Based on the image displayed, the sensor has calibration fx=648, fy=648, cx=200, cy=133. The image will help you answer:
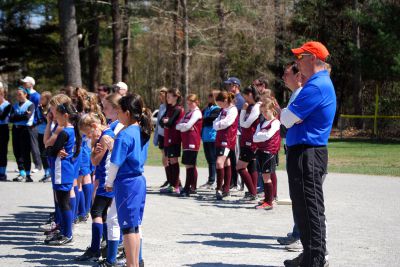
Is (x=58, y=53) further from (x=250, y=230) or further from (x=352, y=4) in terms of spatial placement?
(x=250, y=230)

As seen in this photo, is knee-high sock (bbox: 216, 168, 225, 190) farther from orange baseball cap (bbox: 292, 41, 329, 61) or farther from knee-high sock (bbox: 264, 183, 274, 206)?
orange baseball cap (bbox: 292, 41, 329, 61)

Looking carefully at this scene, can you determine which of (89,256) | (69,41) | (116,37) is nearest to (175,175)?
(89,256)


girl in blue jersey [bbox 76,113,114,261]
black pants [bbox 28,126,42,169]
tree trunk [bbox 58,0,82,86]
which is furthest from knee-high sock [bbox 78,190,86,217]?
tree trunk [bbox 58,0,82,86]

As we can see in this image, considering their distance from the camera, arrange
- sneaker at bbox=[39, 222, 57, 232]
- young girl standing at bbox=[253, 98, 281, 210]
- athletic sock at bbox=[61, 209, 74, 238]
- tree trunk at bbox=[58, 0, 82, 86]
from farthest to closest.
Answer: tree trunk at bbox=[58, 0, 82, 86]
young girl standing at bbox=[253, 98, 281, 210]
sneaker at bbox=[39, 222, 57, 232]
athletic sock at bbox=[61, 209, 74, 238]

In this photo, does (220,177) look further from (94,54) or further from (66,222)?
(94,54)

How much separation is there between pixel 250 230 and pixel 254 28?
35237 millimetres

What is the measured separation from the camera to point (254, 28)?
1695 inches

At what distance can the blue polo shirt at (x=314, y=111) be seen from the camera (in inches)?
240

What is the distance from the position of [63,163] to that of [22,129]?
24.7 ft

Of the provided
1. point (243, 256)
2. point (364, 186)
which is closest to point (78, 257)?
point (243, 256)

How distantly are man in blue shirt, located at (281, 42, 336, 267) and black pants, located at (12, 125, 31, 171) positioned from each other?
989cm

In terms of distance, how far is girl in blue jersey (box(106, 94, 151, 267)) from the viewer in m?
5.94

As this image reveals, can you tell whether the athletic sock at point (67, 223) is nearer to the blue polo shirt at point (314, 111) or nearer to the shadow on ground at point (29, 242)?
the shadow on ground at point (29, 242)

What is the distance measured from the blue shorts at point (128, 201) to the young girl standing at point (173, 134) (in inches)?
258
